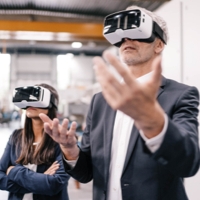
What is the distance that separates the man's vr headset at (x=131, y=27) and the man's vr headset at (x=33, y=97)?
71 cm

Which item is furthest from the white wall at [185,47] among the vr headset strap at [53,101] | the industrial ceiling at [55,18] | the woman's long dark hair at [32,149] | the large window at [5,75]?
the large window at [5,75]

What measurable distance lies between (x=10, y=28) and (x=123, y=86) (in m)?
4.53

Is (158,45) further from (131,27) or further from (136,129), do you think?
(136,129)

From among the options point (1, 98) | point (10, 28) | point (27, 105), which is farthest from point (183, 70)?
point (1, 98)

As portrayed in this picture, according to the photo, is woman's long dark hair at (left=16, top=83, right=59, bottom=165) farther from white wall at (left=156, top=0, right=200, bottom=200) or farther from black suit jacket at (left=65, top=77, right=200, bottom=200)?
white wall at (left=156, top=0, right=200, bottom=200)

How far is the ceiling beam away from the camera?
456 centimetres

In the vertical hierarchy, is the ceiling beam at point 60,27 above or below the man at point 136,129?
above

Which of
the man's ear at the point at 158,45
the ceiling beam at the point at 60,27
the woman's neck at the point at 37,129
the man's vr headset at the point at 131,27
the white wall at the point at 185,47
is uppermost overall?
the ceiling beam at the point at 60,27

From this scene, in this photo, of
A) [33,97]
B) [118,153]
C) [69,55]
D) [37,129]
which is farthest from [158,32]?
[69,55]

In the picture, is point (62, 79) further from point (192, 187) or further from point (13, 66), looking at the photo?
point (192, 187)

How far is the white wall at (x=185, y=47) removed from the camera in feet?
8.14

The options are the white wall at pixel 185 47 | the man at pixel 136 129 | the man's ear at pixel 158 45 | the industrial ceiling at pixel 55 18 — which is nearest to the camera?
the man at pixel 136 129

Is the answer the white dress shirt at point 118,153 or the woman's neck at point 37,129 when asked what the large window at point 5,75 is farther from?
the white dress shirt at point 118,153

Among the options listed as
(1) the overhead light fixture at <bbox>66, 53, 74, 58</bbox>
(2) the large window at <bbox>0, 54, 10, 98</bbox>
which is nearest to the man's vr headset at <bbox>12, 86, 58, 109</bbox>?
(1) the overhead light fixture at <bbox>66, 53, 74, 58</bbox>
